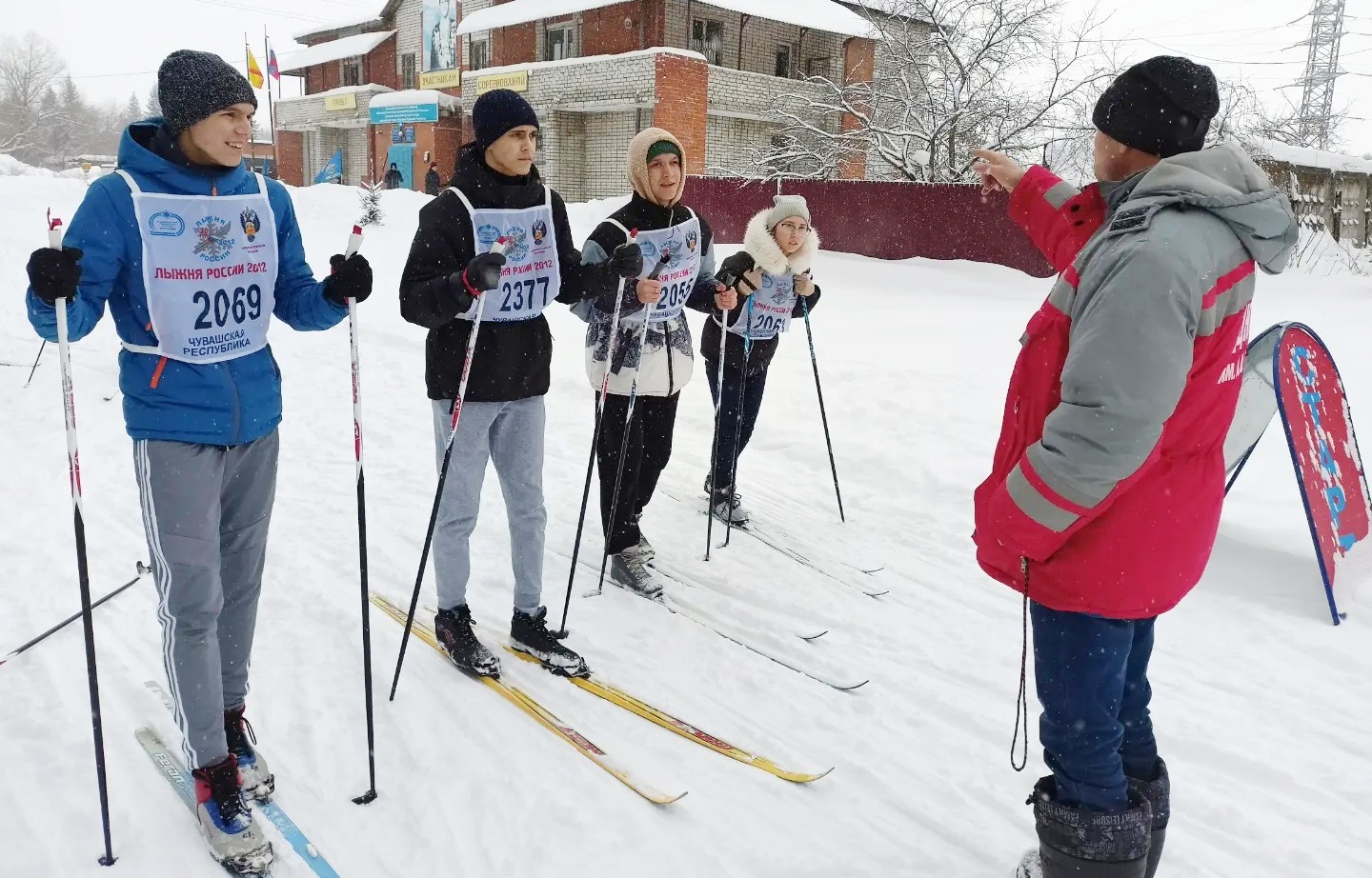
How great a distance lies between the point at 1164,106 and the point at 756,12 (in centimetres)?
2130

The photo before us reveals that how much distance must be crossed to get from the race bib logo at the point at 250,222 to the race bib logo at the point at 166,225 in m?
0.16

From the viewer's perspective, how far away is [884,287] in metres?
12.5

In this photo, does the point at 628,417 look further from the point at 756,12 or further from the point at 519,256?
the point at 756,12

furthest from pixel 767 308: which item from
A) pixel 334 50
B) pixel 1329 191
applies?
pixel 334 50

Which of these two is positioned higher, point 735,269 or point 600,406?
point 735,269

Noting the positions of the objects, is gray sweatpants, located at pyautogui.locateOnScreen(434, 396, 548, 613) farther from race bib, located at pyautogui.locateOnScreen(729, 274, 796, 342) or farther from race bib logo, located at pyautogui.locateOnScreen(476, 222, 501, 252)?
race bib, located at pyautogui.locateOnScreen(729, 274, 796, 342)

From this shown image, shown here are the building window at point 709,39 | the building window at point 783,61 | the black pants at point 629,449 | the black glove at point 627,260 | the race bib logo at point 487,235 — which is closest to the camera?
the race bib logo at point 487,235

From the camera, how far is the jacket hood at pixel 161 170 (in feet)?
7.36

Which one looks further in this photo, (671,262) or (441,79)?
(441,79)

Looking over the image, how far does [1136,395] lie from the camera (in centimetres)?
164

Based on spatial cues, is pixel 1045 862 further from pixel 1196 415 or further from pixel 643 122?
pixel 643 122

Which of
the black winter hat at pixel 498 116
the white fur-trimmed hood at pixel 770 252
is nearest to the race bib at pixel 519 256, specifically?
the black winter hat at pixel 498 116

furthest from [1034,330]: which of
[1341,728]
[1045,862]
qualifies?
[1341,728]

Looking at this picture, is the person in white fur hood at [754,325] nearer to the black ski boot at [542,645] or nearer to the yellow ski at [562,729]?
the black ski boot at [542,645]
